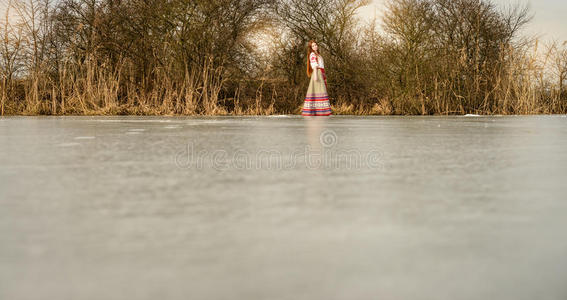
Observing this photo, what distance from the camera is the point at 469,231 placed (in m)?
1.55

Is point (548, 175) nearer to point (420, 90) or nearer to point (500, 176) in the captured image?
point (500, 176)

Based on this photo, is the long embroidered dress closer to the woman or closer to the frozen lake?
the woman

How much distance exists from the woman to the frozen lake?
26.6 ft

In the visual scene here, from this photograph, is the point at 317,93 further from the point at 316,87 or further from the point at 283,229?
the point at 283,229

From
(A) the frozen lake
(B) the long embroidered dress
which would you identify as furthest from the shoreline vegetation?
(A) the frozen lake

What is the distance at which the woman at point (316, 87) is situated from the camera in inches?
435

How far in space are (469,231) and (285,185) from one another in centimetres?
91

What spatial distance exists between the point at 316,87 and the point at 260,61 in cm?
352

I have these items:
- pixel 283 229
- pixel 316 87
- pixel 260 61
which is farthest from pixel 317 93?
pixel 283 229

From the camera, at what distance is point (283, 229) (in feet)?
5.14

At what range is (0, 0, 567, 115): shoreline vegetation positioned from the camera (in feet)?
37.6

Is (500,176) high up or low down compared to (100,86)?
down

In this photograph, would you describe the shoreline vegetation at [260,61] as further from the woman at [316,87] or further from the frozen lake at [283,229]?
the frozen lake at [283,229]

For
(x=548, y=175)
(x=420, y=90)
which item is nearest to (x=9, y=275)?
(x=548, y=175)
